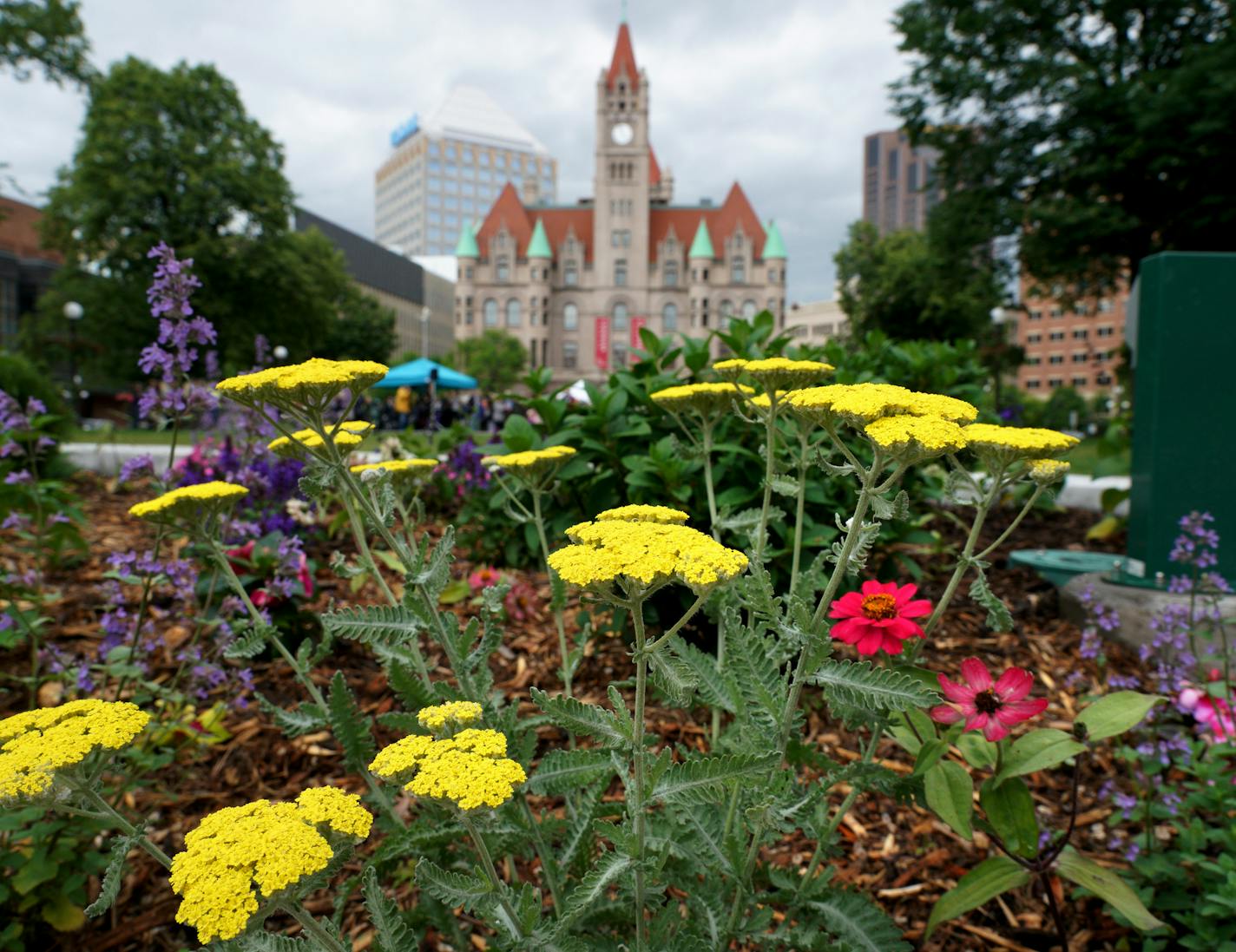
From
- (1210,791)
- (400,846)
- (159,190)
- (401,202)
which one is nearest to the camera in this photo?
(400,846)

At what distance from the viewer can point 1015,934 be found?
1.96 metres

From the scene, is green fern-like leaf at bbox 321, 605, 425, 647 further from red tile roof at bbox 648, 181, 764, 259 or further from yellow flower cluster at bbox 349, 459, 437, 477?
red tile roof at bbox 648, 181, 764, 259

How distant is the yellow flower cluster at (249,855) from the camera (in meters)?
0.94

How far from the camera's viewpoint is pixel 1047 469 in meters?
1.53

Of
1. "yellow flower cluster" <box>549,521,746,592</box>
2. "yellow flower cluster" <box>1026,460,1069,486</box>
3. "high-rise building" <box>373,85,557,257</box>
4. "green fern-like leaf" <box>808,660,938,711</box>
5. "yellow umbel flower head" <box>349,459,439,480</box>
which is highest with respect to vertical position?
"high-rise building" <box>373,85,557,257</box>

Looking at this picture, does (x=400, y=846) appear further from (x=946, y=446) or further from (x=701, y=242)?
(x=701, y=242)

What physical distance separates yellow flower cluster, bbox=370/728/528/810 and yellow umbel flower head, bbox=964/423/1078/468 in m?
1.04

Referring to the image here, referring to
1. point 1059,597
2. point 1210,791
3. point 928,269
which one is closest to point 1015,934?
point 1210,791

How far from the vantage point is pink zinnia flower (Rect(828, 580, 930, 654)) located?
1.62 m

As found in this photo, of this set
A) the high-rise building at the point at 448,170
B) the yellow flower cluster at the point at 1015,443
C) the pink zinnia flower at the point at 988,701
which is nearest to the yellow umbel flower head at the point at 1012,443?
the yellow flower cluster at the point at 1015,443

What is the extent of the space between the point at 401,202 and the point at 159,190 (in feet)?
515

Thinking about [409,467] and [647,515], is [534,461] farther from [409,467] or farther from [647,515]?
[647,515]

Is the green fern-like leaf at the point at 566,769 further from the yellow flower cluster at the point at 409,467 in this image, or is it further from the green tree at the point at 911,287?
the green tree at the point at 911,287

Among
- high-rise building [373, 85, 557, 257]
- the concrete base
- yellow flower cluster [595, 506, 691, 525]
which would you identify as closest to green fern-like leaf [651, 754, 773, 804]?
yellow flower cluster [595, 506, 691, 525]
